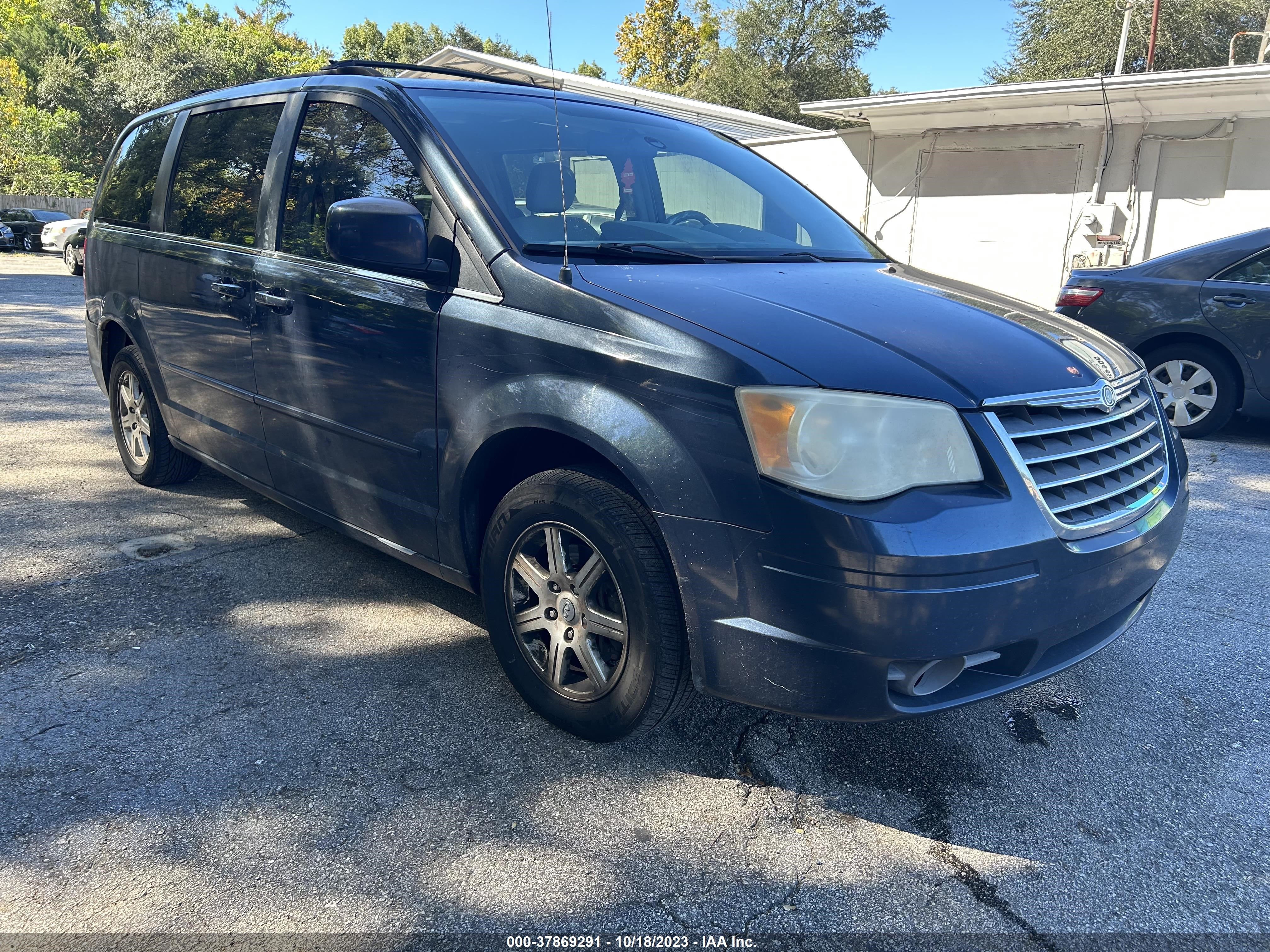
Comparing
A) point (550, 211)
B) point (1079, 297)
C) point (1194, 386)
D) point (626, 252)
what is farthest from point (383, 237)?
point (1194, 386)

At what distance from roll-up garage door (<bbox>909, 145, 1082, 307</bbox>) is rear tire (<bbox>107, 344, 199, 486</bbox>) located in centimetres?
1212

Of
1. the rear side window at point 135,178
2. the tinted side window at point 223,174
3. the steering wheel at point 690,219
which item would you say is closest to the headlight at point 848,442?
the steering wheel at point 690,219

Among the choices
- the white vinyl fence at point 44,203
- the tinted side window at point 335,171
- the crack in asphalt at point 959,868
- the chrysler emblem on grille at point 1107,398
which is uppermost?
the white vinyl fence at point 44,203

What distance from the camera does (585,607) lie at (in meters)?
2.45

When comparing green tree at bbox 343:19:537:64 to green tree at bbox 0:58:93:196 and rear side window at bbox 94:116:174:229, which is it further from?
rear side window at bbox 94:116:174:229

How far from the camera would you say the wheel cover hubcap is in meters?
2.41

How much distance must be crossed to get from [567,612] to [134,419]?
3.27 m

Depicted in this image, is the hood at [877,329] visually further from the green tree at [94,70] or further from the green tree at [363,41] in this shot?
the green tree at [363,41]

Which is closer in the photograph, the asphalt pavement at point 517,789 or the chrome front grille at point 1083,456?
the asphalt pavement at point 517,789

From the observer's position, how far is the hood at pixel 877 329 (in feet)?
7.06

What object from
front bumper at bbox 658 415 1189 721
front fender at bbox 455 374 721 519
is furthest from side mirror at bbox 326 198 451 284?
front bumper at bbox 658 415 1189 721

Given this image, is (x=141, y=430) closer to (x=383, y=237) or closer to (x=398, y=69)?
(x=398, y=69)

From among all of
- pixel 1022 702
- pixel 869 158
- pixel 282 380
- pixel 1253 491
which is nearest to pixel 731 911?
pixel 1022 702

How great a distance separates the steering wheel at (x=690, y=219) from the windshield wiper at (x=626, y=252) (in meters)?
0.32
